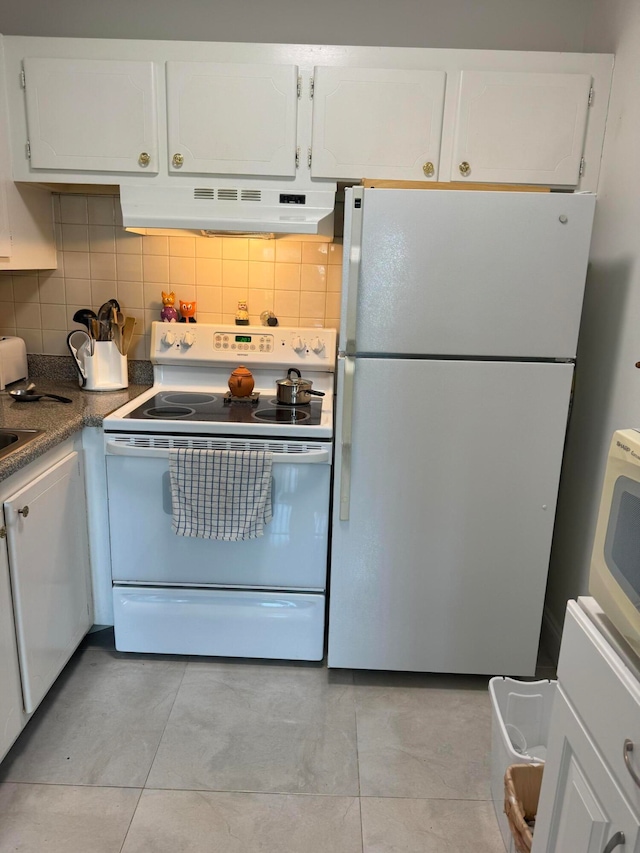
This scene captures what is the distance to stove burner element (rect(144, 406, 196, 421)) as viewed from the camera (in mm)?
2141

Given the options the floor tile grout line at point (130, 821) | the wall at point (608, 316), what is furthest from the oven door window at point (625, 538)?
the floor tile grout line at point (130, 821)

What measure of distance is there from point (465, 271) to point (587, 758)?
130cm

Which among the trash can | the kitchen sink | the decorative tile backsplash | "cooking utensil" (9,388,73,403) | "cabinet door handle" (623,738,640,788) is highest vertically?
the decorative tile backsplash

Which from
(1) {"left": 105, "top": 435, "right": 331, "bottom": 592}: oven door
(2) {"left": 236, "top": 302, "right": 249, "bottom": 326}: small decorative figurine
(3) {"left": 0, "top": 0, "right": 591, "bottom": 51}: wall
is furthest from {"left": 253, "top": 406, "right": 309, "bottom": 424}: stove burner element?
(3) {"left": 0, "top": 0, "right": 591, "bottom": 51}: wall

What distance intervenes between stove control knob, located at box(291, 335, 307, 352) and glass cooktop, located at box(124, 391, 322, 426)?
0.24 m

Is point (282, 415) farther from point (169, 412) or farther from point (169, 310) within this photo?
point (169, 310)

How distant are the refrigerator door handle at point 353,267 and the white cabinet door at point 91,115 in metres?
0.84

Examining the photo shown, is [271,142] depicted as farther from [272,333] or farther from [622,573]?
[622,573]

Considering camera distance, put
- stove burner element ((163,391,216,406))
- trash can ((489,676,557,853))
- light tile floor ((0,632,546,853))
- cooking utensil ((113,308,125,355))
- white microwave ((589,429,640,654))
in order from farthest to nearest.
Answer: cooking utensil ((113,308,125,355))
stove burner element ((163,391,216,406))
trash can ((489,676,557,853))
light tile floor ((0,632,546,853))
white microwave ((589,429,640,654))

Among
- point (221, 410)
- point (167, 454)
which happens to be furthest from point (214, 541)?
point (221, 410)

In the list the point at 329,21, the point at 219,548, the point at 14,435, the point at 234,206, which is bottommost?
the point at 219,548

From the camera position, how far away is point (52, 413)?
2.12m

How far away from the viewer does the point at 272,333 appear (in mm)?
2535

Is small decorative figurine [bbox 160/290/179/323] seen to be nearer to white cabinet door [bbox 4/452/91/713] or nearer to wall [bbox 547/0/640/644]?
white cabinet door [bbox 4/452/91/713]
